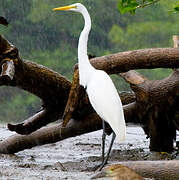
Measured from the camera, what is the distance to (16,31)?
47.5 ft

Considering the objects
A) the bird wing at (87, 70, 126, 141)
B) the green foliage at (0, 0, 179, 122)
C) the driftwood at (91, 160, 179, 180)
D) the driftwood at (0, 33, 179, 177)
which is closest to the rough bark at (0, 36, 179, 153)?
the driftwood at (0, 33, 179, 177)

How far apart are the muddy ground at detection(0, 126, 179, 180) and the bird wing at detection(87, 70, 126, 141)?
0.33m

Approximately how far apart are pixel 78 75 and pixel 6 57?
505mm

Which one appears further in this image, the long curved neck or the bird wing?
the long curved neck

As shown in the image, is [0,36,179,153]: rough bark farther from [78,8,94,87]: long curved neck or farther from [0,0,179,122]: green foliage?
[0,0,179,122]: green foliage

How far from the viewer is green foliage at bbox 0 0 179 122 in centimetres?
1426

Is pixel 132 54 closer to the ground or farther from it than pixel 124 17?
farther from it

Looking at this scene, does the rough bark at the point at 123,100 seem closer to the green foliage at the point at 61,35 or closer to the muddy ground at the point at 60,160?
the muddy ground at the point at 60,160

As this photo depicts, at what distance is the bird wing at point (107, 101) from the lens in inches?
114

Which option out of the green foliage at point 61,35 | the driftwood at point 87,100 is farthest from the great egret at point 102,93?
the green foliage at point 61,35

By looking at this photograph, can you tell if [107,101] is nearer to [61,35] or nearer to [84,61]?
[84,61]

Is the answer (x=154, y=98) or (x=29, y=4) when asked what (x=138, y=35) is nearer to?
(x=29, y=4)

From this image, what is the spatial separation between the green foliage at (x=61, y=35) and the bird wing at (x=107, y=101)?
10896 mm

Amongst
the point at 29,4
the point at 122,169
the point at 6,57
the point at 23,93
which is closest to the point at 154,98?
the point at 6,57
